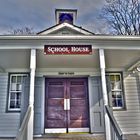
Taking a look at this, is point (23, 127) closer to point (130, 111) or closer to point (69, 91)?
point (69, 91)

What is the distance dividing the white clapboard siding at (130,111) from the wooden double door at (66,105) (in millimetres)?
1404

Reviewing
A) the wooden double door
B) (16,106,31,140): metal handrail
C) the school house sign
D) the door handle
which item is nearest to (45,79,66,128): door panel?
the wooden double door

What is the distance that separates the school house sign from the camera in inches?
217

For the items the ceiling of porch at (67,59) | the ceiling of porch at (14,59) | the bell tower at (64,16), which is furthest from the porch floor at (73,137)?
the bell tower at (64,16)

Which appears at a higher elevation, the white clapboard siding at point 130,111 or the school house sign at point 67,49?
the school house sign at point 67,49

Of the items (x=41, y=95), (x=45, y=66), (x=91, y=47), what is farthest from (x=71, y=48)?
(x=41, y=95)

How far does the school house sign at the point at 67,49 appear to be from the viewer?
217 inches

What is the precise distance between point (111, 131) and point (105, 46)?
7.94 ft

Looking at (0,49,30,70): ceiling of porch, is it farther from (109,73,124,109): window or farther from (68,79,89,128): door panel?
(109,73,124,109): window

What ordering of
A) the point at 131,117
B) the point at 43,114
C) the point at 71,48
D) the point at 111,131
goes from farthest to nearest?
the point at 131,117, the point at 43,114, the point at 71,48, the point at 111,131

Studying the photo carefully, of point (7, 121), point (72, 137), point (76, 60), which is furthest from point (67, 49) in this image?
point (7, 121)

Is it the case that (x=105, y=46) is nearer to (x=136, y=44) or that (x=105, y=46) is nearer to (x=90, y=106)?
(x=136, y=44)

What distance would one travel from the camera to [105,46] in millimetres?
5684

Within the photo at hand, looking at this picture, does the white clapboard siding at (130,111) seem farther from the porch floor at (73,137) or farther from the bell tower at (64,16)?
the bell tower at (64,16)
